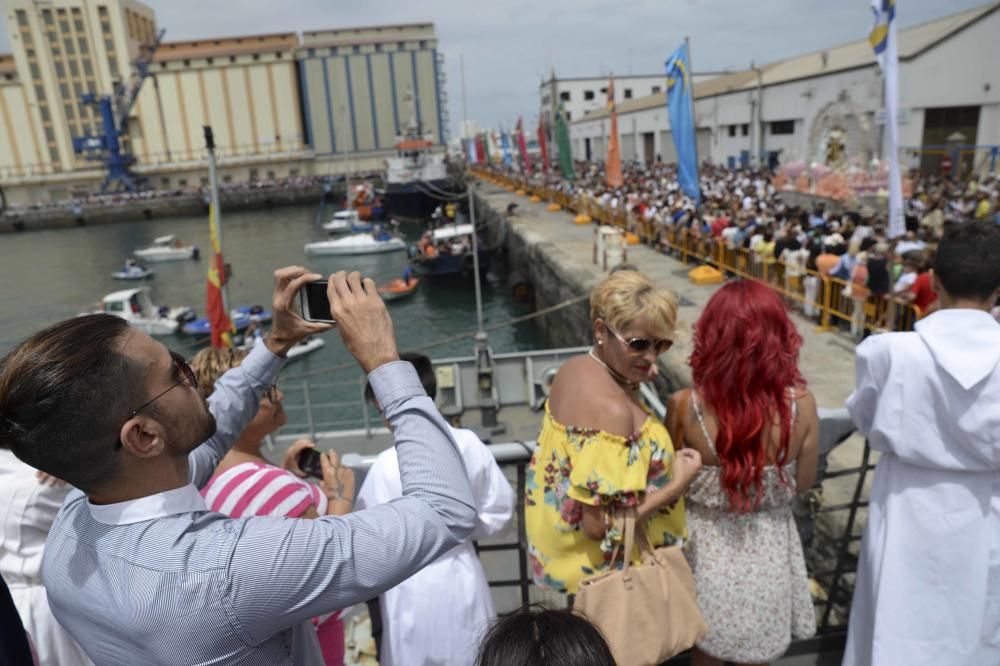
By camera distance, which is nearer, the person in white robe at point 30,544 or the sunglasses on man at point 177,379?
the sunglasses on man at point 177,379

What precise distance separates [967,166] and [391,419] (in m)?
Result: 23.9

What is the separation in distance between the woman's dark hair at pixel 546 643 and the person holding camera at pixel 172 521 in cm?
19

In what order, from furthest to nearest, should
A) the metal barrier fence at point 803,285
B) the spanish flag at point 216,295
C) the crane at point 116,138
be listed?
the crane at point 116,138
the spanish flag at point 216,295
the metal barrier fence at point 803,285

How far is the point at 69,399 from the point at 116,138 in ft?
242

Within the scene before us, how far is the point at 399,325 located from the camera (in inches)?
764

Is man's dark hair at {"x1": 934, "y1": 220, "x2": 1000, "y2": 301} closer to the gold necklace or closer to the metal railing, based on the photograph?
the metal railing

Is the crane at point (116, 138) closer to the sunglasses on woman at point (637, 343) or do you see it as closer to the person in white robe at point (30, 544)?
the person in white robe at point (30, 544)

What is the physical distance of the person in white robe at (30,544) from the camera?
5.25 ft

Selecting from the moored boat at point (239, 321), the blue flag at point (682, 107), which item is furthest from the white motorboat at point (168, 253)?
the blue flag at point (682, 107)

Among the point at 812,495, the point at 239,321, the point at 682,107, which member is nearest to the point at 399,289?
the point at 239,321

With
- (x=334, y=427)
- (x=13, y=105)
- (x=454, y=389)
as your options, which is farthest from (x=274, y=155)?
(x=454, y=389)

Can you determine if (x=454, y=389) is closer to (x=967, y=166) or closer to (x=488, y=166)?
(x=967, y=166)

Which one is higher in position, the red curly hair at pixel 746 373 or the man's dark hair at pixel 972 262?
the man's dark hair at pixel 972 262

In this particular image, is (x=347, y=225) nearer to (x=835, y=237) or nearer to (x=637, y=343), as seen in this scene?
(x=835, y=237)
